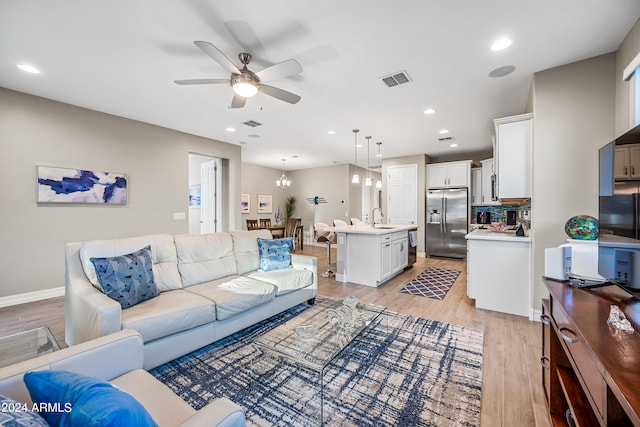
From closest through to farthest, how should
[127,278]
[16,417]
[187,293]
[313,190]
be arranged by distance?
[16,417], [127,278], [187,293], [313,190]

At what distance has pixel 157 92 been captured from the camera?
335cm

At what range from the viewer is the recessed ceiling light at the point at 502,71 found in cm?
278

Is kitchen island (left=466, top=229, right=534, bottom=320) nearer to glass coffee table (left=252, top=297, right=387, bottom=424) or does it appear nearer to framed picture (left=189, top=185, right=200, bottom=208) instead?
glass coffee table (left=252, top=297, right=387, bottom=424)

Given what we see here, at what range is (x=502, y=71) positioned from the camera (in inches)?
112

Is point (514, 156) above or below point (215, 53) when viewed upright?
below

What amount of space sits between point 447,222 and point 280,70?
5.62 m

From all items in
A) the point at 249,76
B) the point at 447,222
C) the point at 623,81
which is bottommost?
the point at 447,222

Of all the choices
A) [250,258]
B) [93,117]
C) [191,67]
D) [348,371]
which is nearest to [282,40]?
[191,67]

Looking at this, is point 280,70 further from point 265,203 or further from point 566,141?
point 265,203

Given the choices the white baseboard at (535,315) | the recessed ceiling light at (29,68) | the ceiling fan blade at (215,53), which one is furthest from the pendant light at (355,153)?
the recessed ceiling light at (29,68)

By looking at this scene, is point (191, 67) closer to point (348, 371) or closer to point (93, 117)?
point (93, 117)

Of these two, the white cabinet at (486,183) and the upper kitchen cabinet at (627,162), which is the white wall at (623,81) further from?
the white cabinet at (486,183)

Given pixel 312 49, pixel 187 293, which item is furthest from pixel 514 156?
pixel 187 293

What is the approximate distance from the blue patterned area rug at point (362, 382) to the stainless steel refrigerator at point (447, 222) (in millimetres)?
4234
